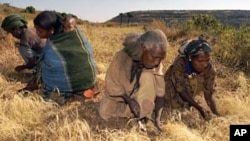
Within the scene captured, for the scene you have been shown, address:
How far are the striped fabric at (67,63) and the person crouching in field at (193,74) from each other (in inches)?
38.5

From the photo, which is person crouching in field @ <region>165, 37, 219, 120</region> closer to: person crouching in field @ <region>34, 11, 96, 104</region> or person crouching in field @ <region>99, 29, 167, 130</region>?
person crouching in field @ <region>99, 29, 167, 130</region>

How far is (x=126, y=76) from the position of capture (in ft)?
13.4

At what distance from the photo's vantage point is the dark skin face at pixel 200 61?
13.7ft

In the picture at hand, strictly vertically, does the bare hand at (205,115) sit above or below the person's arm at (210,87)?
below

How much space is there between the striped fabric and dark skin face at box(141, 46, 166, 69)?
1230 millimetres

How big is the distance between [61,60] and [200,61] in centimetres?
154

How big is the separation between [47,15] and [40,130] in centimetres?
142

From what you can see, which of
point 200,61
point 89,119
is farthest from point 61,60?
point 200,61

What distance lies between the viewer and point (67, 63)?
4.83 metres

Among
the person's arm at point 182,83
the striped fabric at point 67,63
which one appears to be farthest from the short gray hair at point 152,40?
the striped fabric at point 67,63

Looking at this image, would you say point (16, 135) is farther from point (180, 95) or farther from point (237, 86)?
point (237, 86)

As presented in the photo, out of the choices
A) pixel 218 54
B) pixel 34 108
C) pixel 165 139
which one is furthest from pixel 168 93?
pixel 218 54

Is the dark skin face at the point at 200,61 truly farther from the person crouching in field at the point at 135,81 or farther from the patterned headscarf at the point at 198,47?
the person crouching in field at the point at 135,81

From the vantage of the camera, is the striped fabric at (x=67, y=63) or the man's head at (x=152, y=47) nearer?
the man's head at (x=152, y=47)
